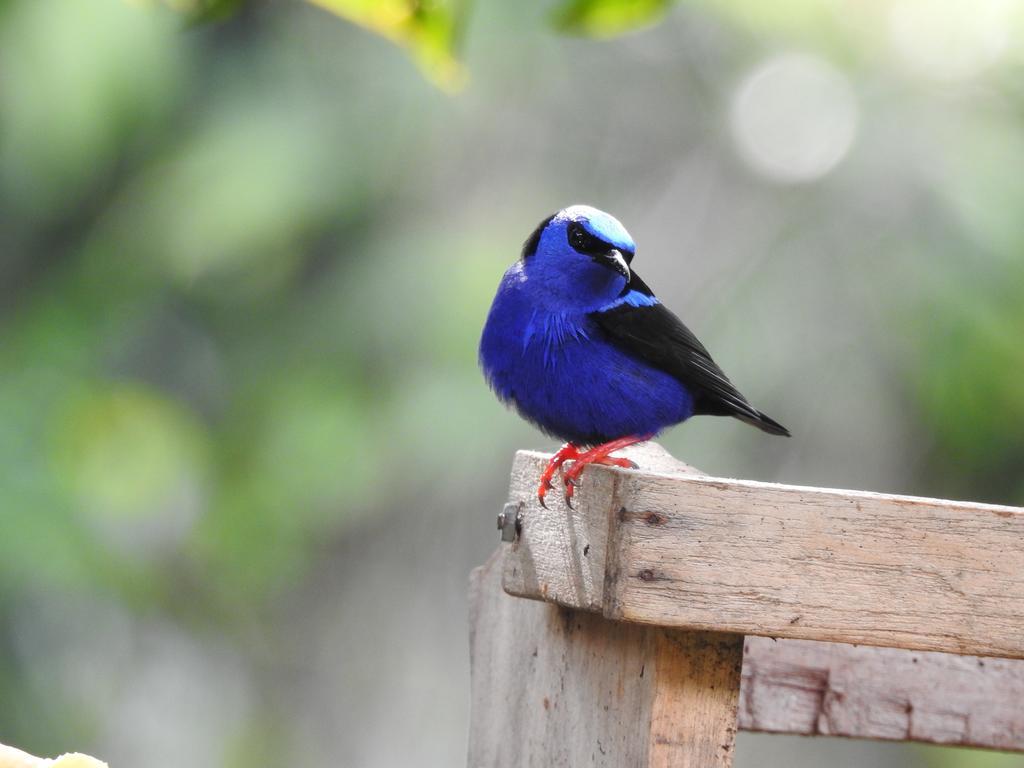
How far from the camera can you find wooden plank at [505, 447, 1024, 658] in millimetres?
1943

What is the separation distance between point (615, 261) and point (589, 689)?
3.68ft

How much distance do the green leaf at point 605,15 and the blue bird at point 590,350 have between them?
3.93 feet

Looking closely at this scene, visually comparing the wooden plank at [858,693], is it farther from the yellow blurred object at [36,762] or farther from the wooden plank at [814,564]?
the yellow blurred object at [36,762]

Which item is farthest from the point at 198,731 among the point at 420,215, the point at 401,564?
the point at 420,215

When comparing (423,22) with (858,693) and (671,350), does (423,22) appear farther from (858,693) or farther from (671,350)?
(858,693)

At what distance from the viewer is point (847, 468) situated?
21.5ft

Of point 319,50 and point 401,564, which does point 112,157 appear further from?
point 401,564

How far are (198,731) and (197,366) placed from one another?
192cm

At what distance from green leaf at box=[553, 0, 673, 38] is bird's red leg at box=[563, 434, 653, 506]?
0.79m

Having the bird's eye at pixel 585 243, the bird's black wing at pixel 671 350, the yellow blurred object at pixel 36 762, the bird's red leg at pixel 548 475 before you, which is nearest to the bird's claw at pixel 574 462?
the bird's red leg at pixel 548 475

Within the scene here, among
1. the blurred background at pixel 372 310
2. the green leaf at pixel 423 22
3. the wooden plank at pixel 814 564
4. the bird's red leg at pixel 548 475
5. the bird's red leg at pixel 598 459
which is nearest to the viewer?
the green leaf at pixel 423 22

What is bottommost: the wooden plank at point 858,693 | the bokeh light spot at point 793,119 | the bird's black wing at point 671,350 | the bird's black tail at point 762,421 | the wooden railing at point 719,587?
the wooden plank at point 858,693

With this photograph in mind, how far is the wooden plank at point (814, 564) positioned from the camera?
1.94 metres

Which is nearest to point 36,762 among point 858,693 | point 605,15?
point 605,15
